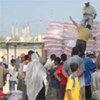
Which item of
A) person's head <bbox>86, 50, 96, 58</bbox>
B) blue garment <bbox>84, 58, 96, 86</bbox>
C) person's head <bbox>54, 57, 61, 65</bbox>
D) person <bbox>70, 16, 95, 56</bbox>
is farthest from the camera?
person <bbox>70, 16, 95, 56</bbox>

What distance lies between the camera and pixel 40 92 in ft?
45.8

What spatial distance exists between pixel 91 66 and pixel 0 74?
2513 millimetres

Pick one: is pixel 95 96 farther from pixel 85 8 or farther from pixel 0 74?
pixel 85 8

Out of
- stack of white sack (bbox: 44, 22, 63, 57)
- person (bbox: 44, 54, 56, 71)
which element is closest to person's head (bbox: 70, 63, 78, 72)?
person (bbox: 44, 54, 56, 71)

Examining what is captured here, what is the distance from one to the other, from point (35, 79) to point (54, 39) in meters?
1.46

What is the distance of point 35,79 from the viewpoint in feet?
45.5

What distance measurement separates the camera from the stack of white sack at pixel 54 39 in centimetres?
1465

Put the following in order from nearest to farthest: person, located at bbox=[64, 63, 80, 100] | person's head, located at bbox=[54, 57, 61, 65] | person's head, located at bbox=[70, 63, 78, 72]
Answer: person, located at bbox=[64, 63, 80, 100]
person's head, located at bbox=[70, 63, 78, 72]
person's head, located at bbox=[54, 57, 61, 65]

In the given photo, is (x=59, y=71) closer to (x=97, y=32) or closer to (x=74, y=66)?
(x=74, y=66)

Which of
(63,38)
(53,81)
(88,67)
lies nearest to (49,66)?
(53,81)

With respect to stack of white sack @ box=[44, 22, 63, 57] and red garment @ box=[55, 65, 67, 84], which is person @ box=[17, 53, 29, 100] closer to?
stack of white sack @ box=[44, 22, 63, 57]

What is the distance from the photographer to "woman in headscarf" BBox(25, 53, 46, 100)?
13711 millimetres

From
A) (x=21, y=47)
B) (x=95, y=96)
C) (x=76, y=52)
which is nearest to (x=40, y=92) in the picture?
(x=76, y=52)

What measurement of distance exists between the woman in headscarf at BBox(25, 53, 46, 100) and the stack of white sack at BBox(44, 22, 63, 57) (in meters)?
1.05
